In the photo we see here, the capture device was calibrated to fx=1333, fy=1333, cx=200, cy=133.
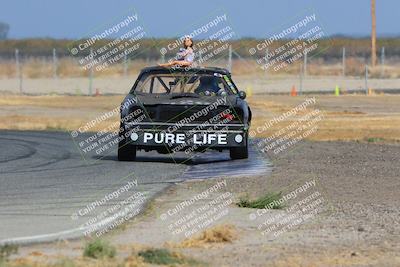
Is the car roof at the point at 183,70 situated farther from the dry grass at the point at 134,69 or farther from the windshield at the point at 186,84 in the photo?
the dry grass at the point at 134,69

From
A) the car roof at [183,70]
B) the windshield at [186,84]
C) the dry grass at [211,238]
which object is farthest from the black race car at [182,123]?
the dry grass at [211,238]

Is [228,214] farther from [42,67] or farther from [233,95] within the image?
[42,67]

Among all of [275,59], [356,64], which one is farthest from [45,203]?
[356,64]

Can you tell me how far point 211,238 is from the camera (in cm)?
1218

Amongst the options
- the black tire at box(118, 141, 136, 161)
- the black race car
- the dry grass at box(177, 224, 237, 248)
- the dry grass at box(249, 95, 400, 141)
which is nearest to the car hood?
the black race car

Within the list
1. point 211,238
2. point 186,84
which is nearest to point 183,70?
point 186,84

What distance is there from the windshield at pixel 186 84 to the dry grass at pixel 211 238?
10027 mm

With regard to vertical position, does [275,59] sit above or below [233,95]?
below

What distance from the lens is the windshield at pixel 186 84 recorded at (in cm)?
2258

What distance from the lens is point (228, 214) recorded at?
1445 centimetres

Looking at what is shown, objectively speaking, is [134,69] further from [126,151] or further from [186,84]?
[126,151]

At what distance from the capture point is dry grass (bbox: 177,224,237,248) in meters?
12.0

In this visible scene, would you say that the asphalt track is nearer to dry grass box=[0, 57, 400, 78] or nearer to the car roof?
the car roof

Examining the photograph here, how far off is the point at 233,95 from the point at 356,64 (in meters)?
59.3
